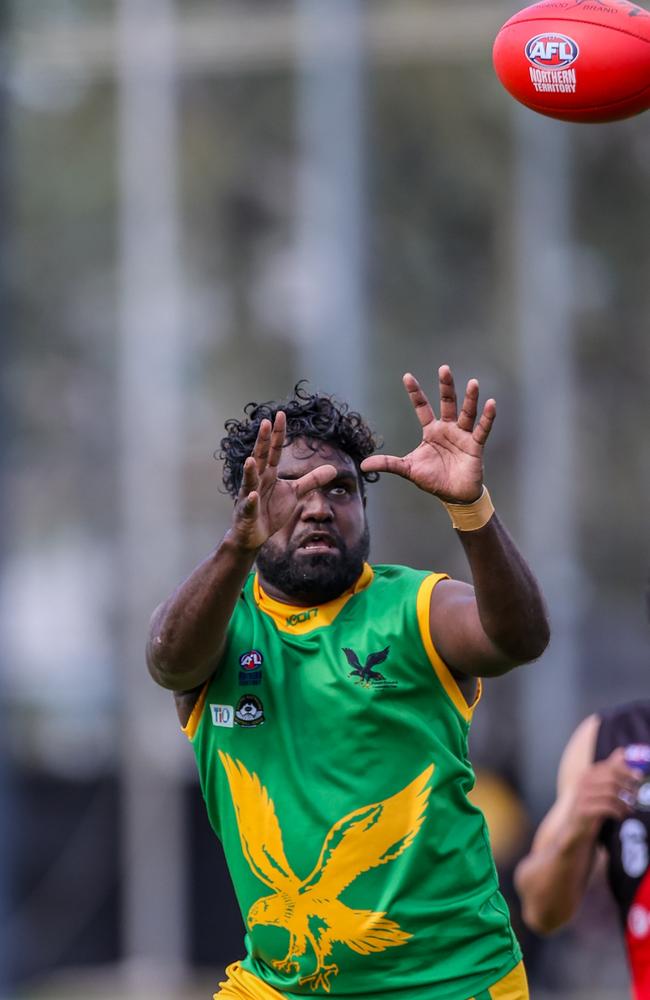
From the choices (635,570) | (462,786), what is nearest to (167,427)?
(635,570)

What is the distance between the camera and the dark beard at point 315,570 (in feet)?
16.9

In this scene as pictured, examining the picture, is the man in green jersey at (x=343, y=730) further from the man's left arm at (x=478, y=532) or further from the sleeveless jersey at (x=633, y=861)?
the sleeveless jersey at (x=633, y=861)

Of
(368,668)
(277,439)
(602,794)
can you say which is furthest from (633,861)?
(277,439)

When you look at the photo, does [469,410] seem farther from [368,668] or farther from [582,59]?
[582,59]

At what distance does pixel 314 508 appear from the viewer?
509cm

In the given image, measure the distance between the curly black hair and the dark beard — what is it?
0.26 m

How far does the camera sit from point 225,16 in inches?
697

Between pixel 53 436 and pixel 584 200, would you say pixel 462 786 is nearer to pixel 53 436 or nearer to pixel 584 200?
pixel 584 200

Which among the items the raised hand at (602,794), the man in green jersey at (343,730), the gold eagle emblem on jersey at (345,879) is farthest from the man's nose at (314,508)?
the raised hand at (602,794)

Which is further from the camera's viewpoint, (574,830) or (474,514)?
(574,830)

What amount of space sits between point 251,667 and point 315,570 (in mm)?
342

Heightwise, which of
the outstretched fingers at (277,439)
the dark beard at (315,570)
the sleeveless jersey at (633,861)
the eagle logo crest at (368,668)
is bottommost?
the sleeveless jersey at (633,861)

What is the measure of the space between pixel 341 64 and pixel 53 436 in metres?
7.67

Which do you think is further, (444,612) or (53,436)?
(53,436)
